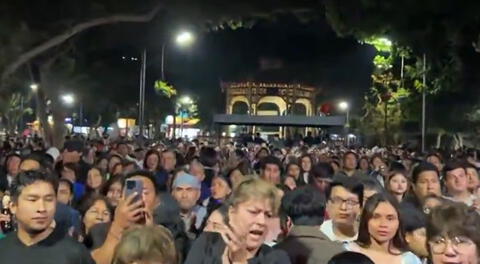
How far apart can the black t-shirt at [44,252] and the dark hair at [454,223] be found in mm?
1952

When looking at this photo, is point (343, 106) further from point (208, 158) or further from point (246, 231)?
point (246, 231)

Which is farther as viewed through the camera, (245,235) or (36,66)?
(36,66)

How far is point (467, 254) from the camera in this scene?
4051 millimetres

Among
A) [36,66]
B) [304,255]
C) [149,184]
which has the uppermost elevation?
[36,66]

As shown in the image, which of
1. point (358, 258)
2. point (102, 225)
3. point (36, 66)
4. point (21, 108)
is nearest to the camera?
point (358, 258)

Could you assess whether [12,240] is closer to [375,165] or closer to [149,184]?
[149,184]

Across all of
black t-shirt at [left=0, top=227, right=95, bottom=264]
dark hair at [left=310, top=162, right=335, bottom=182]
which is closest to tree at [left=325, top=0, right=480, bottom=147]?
dark hair at [left=310, top=162, right=335, bottom=182]

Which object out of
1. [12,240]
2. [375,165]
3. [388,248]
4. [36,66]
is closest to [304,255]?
[388,248]

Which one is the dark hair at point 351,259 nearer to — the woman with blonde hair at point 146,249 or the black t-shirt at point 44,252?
the woman with blonde hair at point 146,249

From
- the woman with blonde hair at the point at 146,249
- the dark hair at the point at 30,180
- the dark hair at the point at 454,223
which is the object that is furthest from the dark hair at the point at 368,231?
the dark hair at the point at 30,180

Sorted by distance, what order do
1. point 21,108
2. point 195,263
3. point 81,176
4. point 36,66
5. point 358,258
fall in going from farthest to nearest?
point 21,108 < point 36,66 < point 81,176 < point 195,263 < point 358,258

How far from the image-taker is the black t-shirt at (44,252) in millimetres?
4457

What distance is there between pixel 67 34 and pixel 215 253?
17.4 meters

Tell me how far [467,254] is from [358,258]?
56 centimetres
